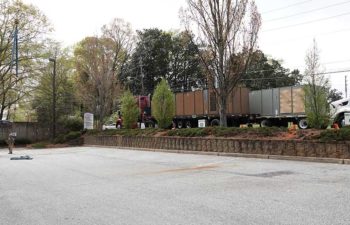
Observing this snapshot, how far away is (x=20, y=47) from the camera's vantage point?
143 ft

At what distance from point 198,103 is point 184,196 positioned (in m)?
24.1

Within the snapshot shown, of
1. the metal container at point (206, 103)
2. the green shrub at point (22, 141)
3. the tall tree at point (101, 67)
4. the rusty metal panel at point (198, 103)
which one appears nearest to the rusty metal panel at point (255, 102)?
the metal container at point (206, 103)

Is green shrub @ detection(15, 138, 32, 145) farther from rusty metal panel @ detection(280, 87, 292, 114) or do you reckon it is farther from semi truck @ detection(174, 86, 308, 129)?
rusty metal panel @ detection(280, 87, 292, 114)

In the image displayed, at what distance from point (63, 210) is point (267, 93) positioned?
23.6 m

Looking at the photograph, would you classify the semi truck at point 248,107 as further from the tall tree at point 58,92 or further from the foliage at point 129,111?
the tall tree at point 58,92

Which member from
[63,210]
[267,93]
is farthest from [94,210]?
[267,93]

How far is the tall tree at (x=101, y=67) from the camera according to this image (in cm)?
3806

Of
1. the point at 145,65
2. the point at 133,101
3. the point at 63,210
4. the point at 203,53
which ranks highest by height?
the point at 145,65

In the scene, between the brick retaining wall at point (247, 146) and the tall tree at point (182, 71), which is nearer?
the brick retaining wall at point (247, 146)

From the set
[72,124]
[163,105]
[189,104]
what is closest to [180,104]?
[189,104]

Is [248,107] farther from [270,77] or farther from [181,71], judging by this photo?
[270,77]

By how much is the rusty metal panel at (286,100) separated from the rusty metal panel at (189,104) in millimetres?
7784

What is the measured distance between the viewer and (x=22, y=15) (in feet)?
139

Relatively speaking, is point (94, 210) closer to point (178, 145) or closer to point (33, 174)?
point (33, 174)
